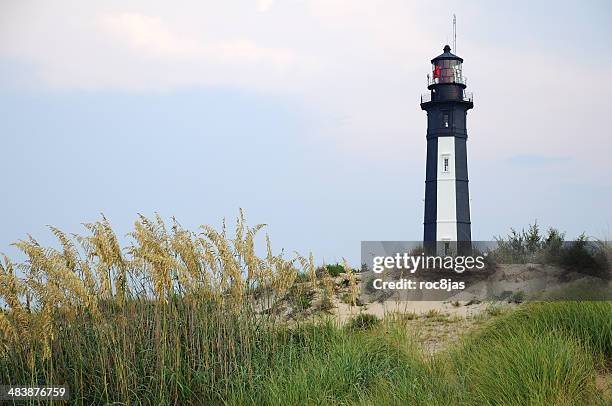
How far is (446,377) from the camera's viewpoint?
249 inches

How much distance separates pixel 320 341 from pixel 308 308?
366 cm

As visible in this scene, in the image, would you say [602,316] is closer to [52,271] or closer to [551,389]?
[551,389]

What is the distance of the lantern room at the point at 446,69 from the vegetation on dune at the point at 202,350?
17.9 m

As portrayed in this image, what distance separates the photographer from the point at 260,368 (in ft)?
20.9

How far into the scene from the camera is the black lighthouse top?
23.7m

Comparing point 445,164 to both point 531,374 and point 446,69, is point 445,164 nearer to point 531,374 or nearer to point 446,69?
point 446,69

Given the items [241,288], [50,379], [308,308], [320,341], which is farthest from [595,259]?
[50,379]

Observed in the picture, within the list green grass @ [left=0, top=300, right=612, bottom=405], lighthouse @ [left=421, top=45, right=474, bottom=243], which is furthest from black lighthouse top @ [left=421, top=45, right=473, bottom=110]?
green grass @ [left=0, top=300, right=612, bottom=405]

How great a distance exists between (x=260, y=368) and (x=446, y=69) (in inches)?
762

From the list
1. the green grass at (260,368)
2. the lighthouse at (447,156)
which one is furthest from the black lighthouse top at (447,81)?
the green grass at (260,368)

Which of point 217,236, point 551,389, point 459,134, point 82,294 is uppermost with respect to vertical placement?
point 459,134

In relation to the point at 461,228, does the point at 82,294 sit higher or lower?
lower

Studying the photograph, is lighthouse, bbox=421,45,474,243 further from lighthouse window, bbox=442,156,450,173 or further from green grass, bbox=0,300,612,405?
green grass, bbox=0,300,612,405

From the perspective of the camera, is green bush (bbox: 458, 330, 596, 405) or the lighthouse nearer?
green bush (bbox: 458, 330, 596, 405)
